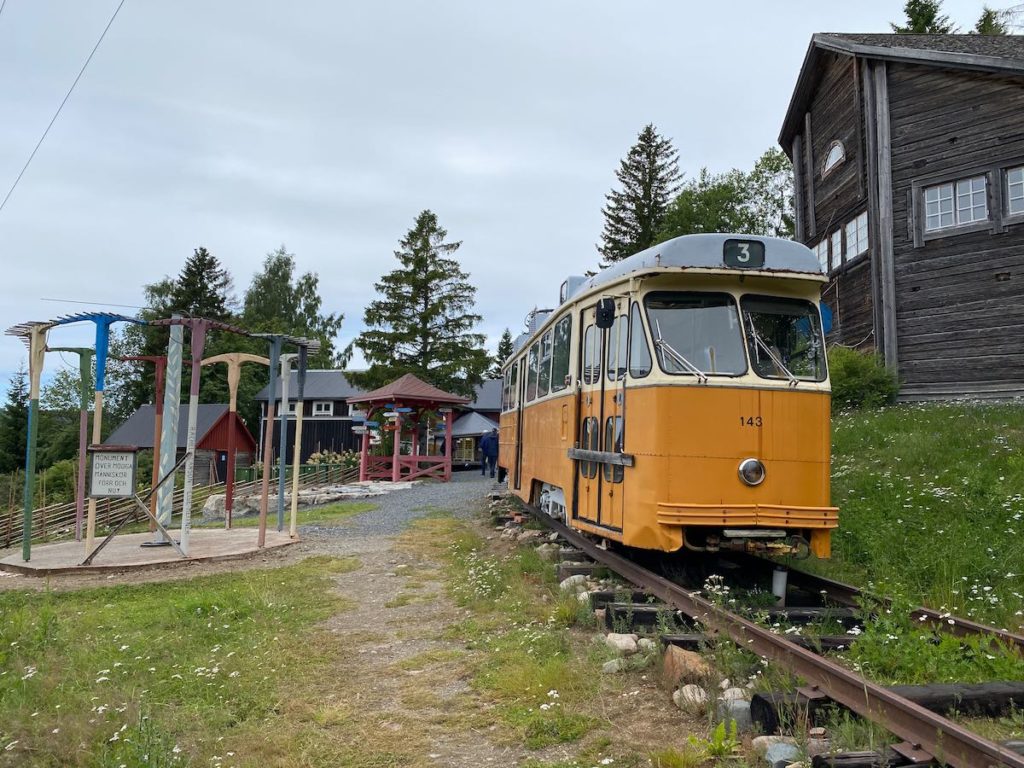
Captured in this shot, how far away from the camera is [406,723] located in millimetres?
4738

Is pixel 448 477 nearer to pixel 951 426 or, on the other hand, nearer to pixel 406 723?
pixel 951 426

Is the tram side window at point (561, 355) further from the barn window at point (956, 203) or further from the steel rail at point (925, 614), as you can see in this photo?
the barn window at point (956, 203)

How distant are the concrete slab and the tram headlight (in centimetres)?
713

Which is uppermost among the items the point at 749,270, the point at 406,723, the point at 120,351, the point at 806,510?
the point at 120,351

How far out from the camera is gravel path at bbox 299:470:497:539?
13836 millimetres

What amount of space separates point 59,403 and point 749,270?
246 feet

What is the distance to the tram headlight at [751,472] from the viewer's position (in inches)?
268

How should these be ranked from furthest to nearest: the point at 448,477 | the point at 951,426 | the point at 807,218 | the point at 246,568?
the point at 448,477, the point at 807,218, the point at 951,426, the point at 246,568

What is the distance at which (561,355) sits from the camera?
382 inches

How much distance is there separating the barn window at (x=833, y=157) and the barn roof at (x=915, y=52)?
2.44 m

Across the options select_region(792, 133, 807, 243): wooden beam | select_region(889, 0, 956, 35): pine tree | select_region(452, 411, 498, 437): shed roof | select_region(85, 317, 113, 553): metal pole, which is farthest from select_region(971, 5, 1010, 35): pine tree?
select_region(85, 317, 113, 553): metal pole

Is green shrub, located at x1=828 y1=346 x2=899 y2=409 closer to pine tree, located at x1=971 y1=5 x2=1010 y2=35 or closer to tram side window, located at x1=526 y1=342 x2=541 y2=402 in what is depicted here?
tram side window, located at x1=526 y1=342 x2=541 y2=402

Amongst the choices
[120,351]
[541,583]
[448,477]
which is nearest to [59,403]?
[120,351]

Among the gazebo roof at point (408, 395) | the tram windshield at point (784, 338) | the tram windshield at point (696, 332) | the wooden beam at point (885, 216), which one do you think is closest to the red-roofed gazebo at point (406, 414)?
A: the gazebo roof at point (408, 395)
